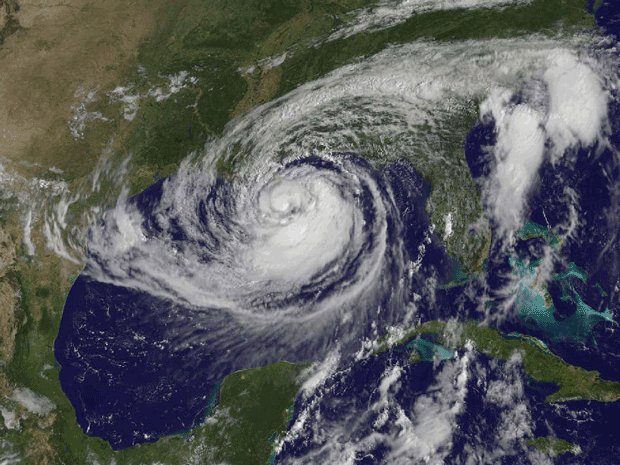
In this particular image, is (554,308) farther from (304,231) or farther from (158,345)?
(158,345)

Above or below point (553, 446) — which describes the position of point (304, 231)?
above

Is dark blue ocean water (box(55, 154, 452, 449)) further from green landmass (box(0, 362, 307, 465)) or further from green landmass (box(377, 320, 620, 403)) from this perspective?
green landmass (box(377, 320, 620, 403))

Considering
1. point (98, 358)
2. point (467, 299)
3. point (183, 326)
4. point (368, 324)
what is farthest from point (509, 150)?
point (98, 358)

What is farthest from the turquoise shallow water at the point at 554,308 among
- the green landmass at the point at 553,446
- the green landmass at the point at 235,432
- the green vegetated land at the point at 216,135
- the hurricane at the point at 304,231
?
the green landmass at the point at 235,432

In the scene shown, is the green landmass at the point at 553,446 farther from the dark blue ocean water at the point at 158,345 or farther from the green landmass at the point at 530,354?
the dark blue ocean water at the point at 158,345

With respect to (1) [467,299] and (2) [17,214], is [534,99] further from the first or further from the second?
(2) [17,214]

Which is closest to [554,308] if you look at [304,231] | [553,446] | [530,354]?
[530,354]

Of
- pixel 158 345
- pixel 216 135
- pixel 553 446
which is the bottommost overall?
pixel 553 446
